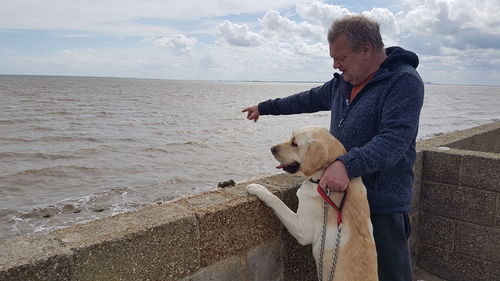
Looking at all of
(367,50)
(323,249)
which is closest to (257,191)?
(323,249)

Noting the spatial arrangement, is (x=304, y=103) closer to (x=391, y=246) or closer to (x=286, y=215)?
(x=286, y=215)

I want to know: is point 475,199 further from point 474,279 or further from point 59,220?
point 59,220

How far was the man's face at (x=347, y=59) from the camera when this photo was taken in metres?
2.71

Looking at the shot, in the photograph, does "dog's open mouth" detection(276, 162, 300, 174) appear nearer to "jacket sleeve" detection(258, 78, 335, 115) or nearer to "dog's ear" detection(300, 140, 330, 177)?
"dog's ear" detection(300, 140, 330, 177)

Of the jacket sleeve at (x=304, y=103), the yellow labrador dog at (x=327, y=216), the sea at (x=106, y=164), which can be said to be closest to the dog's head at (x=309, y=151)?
the yellow labrador dog at (x=327, y=216)

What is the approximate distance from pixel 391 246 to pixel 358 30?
4.88 ft

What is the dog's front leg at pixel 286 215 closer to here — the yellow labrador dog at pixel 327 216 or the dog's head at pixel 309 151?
the yellow labrador dog at pixel 327 216

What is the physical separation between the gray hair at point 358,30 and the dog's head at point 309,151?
→ 2.03ft

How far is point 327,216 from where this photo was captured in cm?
266

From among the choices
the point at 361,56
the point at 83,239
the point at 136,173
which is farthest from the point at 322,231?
the point at 136,173

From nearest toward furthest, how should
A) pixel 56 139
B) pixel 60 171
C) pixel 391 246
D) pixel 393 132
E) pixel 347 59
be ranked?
pixel 393 132, pixel 347 59, pixel 391 246, pixel 60 171, pixel 56 139

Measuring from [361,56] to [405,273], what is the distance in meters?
1.57

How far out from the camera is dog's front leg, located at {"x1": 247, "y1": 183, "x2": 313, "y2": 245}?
2785mm

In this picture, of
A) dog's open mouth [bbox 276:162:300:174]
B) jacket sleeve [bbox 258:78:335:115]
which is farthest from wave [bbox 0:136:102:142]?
dog's open mouth [bbox 276:162:300:174]
